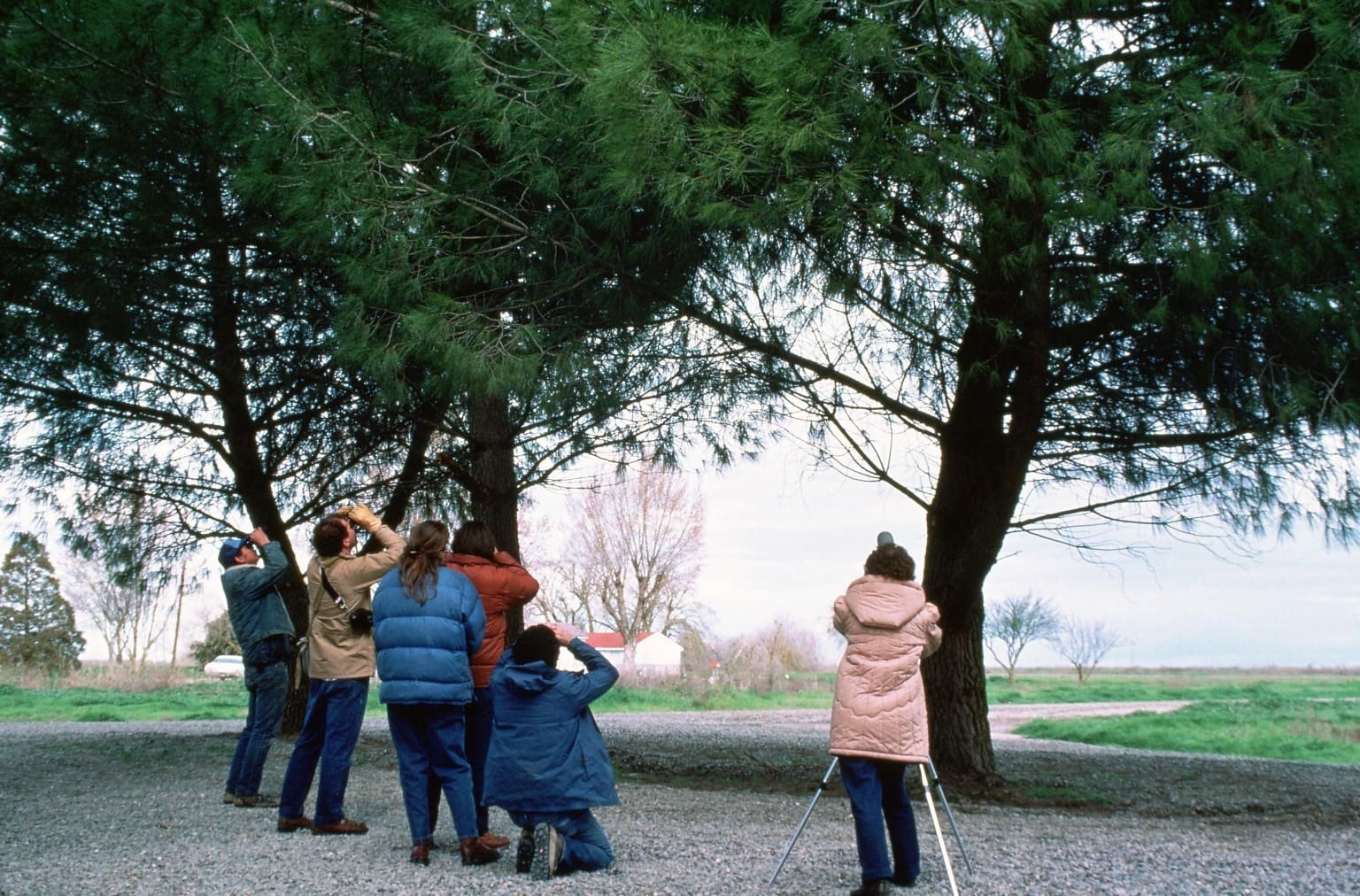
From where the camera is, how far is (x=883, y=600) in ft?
13.0

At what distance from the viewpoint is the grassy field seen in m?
13.7

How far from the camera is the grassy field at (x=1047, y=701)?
13656 millimetres

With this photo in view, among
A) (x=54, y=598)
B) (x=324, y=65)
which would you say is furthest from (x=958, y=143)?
(x=54, y=598)

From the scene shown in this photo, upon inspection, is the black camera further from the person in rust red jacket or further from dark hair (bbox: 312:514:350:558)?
the person in rust red jacket

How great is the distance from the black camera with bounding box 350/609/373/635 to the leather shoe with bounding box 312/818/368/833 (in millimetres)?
861

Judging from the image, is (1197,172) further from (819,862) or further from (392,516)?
(392,516)

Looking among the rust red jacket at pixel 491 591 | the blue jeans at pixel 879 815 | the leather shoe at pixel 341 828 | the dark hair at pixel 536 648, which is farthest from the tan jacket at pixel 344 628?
the blue jeans at pixel 879 815

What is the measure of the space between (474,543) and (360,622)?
1.89ft

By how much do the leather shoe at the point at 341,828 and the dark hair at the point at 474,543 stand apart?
1.30 meters

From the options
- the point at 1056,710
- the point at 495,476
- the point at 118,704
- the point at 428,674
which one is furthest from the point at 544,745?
the point at 1056,710

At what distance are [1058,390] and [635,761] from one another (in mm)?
4493

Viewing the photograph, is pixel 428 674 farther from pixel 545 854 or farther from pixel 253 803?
pixel 253 803

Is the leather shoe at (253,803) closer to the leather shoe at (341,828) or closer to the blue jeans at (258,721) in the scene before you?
the blue jeans at (258,721)

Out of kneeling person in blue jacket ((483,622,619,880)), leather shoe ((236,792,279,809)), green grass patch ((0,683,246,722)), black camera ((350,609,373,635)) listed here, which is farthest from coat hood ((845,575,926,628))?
green grass patch ((0,683,246,722))
